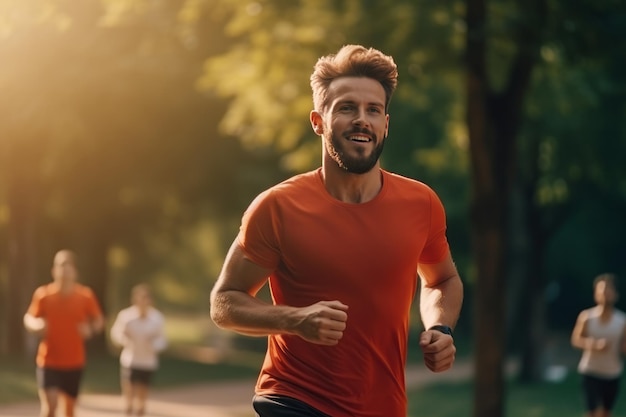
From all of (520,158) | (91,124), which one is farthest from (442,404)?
(91,124)

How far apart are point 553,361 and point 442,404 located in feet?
51.5

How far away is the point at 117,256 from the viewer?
4644 cm

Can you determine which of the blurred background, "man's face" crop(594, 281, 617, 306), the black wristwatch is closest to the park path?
the blurred background

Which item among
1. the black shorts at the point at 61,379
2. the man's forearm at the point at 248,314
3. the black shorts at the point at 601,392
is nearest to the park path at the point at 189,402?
the black shorts at the point at 61,379

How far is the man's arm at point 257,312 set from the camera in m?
4.53

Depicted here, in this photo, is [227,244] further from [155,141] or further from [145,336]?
[145,336]

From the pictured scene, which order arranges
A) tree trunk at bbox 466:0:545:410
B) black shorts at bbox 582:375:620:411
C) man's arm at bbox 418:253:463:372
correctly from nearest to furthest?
man's arm at bbox 418:253:463:372 → black shorts at bbox 582:375:620:411 → tree trunk at bbox 466:0:545:410

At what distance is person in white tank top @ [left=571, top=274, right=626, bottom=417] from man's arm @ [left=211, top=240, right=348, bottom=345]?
34.5 feet

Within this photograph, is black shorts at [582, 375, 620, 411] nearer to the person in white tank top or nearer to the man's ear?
the person in white tank top

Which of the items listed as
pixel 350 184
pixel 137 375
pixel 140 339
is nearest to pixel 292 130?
pixel 140 339

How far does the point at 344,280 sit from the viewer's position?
4.91m

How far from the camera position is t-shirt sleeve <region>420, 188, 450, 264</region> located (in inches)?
204

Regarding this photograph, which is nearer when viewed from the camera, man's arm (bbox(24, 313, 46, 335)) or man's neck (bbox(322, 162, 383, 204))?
man's neck (bbox(322, 162, 383, 204))

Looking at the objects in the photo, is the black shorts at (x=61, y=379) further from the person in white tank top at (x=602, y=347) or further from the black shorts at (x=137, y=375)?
the person in white tank top at (x=602, y=347)
